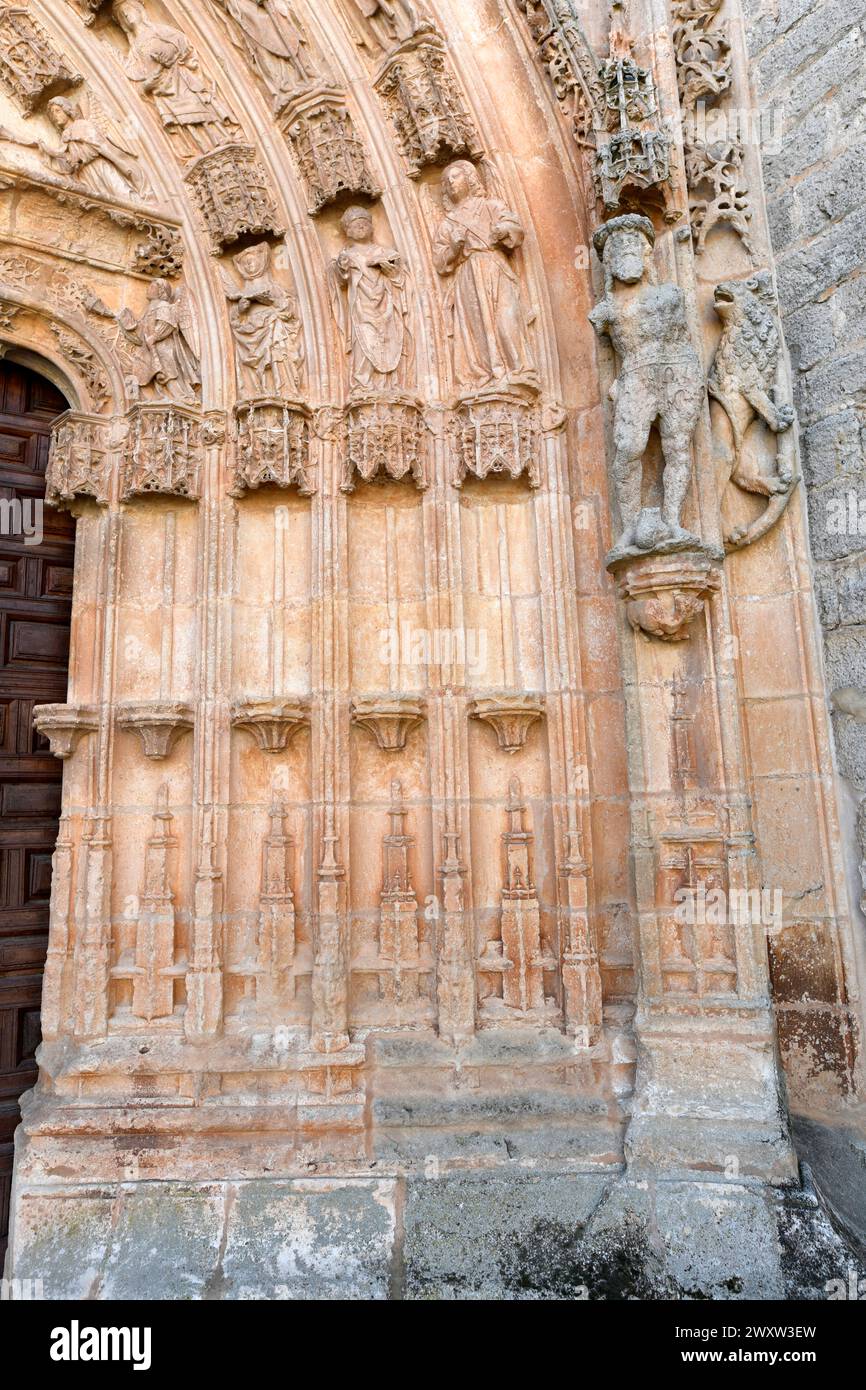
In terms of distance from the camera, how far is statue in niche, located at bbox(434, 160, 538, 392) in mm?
4520

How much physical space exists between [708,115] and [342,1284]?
6214mm

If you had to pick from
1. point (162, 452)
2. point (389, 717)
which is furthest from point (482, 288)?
point (389, 717)

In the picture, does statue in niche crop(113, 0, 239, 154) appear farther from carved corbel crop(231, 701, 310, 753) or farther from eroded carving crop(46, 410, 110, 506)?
carved corbel crop(231, 701, 310, 753)

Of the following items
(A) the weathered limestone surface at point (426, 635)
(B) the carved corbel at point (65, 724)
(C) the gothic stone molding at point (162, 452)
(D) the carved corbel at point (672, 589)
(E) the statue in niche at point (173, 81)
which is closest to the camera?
(A) the weathered limestone surface at point (426, 635)

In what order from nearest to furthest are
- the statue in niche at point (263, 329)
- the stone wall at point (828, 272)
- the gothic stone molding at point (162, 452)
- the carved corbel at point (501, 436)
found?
1. the stone wall at point (828, 272)
2. the carved corbel at point (501, 436)
3. the gothic stone molding at point (162, 452)
4. the statue in niche at point (263, 329)

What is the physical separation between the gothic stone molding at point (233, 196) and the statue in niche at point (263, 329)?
115 millimetres

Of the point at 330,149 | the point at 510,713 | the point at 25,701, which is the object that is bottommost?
the point at 510,713

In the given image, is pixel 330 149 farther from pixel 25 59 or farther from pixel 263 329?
pixel 25 59

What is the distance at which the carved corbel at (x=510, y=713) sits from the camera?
14.1ft

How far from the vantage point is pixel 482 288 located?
14.9 feet

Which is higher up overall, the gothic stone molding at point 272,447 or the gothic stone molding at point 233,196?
the gothic stone molding at point 233,196

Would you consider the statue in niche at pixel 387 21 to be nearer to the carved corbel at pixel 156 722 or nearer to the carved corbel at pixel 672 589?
the carved corbel at pixel 672 589

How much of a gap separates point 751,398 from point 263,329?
9.15 ft

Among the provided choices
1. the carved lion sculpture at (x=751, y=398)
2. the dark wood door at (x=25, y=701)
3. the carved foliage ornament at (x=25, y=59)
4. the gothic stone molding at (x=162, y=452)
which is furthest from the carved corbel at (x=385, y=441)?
the carved foliage ornament at (x=25, y=59)
